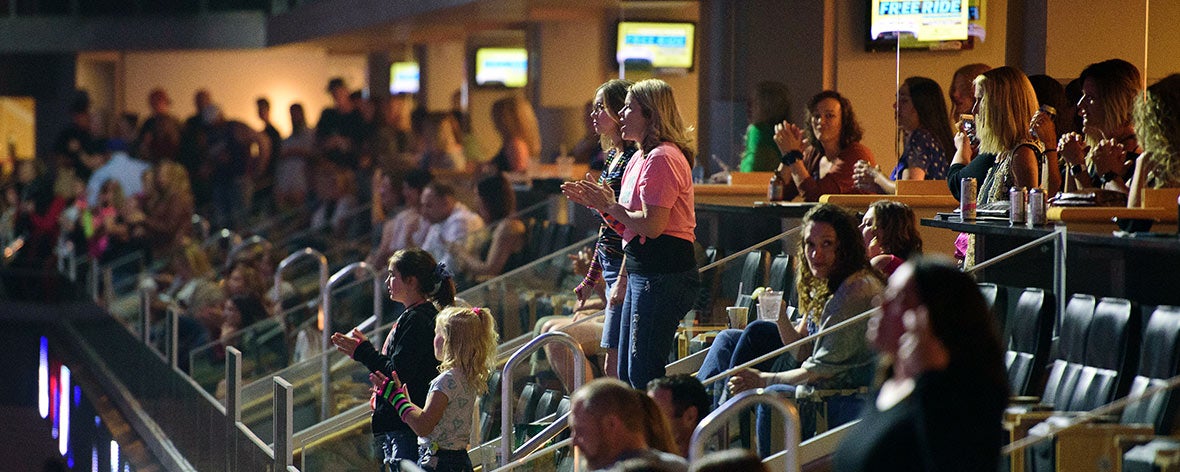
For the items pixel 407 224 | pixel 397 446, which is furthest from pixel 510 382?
pixel 407 224

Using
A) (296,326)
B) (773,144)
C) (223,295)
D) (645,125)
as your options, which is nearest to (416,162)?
(223,295)

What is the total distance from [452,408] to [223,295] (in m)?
5.41

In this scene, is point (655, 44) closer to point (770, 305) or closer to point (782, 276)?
point (782, 276)

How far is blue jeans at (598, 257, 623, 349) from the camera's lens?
565cm

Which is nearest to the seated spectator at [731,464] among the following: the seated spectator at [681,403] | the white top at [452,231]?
the seated spectator at [681,403]

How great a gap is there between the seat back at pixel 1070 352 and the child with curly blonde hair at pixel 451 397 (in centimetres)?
181

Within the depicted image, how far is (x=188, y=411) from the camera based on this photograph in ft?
25.6

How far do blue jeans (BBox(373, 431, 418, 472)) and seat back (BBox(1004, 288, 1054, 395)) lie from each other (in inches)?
77.6

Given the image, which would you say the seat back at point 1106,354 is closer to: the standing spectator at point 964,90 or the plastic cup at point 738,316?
the plastic cup at point 738,316

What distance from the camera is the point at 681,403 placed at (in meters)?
4.15

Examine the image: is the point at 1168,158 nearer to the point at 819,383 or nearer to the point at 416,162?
the point at 819,383

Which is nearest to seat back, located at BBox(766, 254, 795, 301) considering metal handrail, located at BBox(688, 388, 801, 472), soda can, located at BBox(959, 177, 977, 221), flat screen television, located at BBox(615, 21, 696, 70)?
soda can, located at BBox(959, 177, 977, 221)

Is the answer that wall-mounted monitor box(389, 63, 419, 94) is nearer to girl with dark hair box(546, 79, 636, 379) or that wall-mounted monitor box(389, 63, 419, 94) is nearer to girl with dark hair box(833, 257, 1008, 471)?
girl with dark hair box(546, 79, 636, 379)

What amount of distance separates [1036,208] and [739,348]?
99 cm
